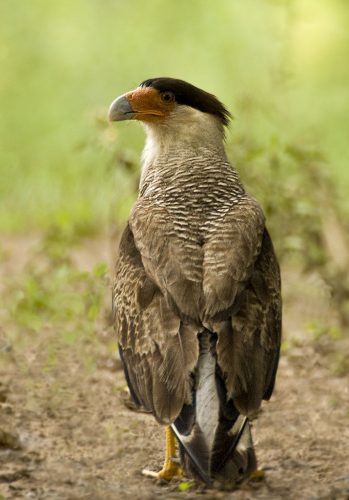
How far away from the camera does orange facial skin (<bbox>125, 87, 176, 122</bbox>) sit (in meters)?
6.22

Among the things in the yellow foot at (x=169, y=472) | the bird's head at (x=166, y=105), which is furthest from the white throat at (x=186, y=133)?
the yellow foot at (x=169, y=472)

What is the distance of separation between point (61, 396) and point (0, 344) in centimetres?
53

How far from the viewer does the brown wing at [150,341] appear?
4.66 m

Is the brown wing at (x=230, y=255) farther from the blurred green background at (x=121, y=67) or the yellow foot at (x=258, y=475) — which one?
the blurred green background at (x=121, y=67)

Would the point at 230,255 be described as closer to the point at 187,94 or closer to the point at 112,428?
the point at 112,428

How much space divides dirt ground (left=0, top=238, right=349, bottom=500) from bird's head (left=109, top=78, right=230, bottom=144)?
1464mm

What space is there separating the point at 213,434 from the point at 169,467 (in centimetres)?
75

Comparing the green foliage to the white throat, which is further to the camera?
the green foliage

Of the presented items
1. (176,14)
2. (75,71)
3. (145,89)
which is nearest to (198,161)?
(145,89)

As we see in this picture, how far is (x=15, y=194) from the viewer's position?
11.2 metres

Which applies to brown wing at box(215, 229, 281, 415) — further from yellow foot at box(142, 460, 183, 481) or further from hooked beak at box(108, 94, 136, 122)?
hooked beak at box(108, 94, 136, 122)

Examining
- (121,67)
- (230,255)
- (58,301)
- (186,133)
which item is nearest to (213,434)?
(230,255)

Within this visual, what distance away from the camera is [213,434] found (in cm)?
452

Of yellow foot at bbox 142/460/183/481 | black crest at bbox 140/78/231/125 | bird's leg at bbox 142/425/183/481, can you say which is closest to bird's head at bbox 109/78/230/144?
black crest at bbox 140/78/231/125
